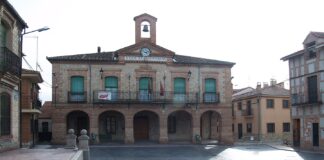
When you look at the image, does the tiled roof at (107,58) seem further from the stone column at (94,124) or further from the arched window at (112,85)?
the stone column at (94,124)

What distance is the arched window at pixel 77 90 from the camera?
3669 centimetres

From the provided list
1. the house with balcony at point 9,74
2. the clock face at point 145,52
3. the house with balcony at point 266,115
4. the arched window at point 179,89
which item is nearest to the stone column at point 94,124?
the clock face at point 145,52

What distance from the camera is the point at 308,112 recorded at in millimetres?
32281

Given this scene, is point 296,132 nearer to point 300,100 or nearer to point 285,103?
point 300,100

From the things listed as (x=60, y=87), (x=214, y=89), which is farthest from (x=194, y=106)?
(x=60, y=87)

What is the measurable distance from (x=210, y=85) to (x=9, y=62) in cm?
2328

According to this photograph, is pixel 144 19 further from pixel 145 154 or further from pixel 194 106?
pixel 145 154

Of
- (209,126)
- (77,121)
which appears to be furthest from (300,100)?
(77,121)

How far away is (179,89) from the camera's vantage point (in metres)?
38.7

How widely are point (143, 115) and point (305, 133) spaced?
1408 cm

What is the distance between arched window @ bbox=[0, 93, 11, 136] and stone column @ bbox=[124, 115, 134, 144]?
17.5 metres

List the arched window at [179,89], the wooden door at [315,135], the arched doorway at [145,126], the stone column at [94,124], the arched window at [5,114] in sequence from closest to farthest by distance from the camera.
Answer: the arched window at [5,114] → the wooden door at [315,135] → the stone column at [94,124] → the arched window at [179,89] → the arched doorway at [145,126]

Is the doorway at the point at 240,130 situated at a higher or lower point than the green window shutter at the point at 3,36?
lower

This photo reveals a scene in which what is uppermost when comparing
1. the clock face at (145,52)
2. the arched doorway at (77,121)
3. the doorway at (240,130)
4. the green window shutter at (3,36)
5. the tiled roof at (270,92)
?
the clock face at (145,52)
